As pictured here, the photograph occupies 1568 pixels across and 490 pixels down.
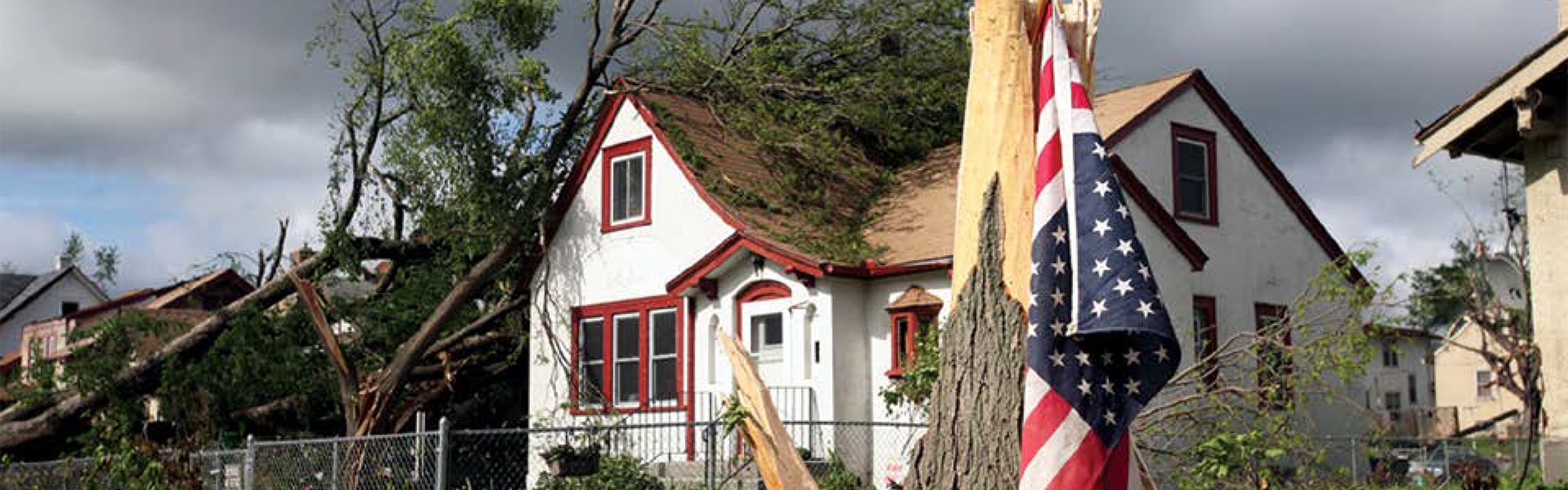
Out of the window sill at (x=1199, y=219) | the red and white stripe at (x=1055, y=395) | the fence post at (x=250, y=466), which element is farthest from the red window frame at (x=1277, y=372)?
the fence post at (x=250, y=466)

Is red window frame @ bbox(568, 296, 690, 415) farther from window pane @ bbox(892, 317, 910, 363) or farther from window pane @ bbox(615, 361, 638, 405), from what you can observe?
window pane @ bbox(892, 317, 910, 363)

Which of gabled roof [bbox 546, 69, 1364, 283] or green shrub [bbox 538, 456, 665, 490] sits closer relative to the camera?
green shrub [bbox 538, 456, 665, 490]

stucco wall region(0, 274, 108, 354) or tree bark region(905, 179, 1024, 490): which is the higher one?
stucco wall region(0, 274, 108, 354)

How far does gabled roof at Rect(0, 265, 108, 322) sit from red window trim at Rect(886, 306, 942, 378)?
68.1 metres

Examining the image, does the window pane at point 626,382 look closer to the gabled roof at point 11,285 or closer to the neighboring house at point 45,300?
the neighboring house at point 45,300

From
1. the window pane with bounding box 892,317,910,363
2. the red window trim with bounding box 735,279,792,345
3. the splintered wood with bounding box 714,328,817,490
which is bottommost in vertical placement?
the splintered wood with bounding box 714,328,817,490

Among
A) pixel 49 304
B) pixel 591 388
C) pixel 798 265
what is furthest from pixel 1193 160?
pixel 49 304

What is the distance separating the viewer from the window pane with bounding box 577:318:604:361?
69.2 feet

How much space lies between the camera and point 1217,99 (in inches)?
791

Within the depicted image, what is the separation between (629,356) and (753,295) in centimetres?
254

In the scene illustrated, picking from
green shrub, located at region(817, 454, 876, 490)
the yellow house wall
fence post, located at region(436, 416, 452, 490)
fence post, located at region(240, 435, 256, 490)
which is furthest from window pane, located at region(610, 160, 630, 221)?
the yellow house wall

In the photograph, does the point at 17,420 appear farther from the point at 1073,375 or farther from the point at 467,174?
the point at 1073,375

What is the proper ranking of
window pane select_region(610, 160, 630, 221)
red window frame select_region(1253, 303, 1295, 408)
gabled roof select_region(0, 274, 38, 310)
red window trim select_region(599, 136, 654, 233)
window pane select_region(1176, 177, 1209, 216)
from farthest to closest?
gabled roof select_region(0, 274, 38, 310)
window pane select_region(610, 160, 630, 221)
red window trim select_region(599, 136, 654, 233)
window pane select_region(1176, 177, 1209, 216)
red window frame select_region(1253, 303, 1295, 408)

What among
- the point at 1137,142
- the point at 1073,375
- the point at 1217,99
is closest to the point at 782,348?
the point at 1137,142
